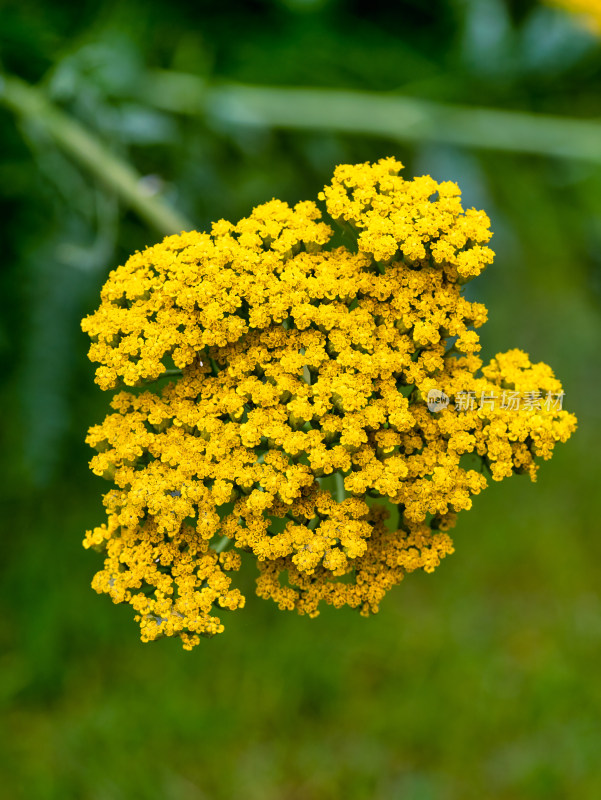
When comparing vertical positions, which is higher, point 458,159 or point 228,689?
point 458,159

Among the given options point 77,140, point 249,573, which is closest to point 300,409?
point 77,140

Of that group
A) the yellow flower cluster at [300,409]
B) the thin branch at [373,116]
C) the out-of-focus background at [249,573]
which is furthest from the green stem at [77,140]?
the yellow flower cluster at [300,409]

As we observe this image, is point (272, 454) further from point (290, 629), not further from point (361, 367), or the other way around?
point (290, 629)

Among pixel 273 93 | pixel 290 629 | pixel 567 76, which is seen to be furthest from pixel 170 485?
pixel 567 76

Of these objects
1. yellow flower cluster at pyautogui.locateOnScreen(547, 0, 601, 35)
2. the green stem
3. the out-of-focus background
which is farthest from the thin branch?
the green stem

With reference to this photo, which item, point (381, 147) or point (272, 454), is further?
point (381, 147)

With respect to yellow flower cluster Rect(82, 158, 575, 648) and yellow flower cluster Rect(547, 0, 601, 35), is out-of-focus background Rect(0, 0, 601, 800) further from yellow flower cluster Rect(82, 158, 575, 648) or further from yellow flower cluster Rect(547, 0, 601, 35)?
yellow flower cluster Rect(82, 158, 575, 648)

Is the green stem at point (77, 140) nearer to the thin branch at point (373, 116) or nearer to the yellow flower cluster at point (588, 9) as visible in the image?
the thin branch at point (373, 116)
